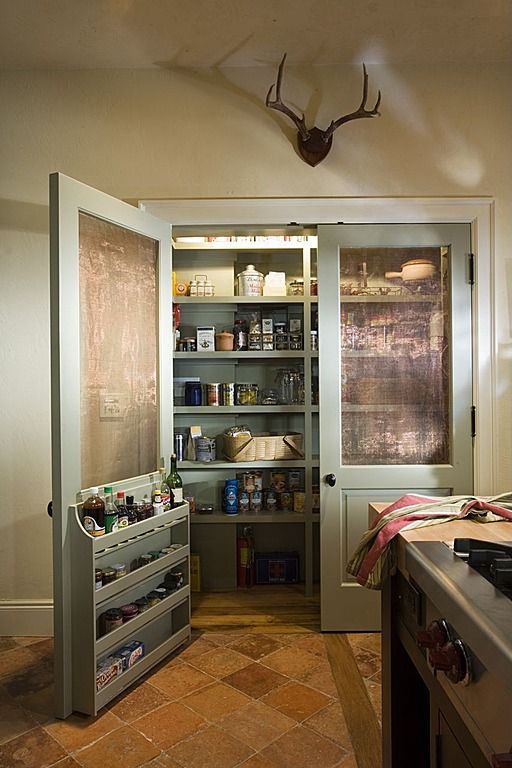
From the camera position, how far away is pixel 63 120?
126 inches

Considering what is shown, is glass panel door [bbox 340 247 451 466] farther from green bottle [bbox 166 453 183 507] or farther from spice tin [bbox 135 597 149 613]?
spice tin [bbox 135 597 149 613]

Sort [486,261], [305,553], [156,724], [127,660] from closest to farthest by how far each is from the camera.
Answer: [156,724]
[127,660]
[486,261]
[305,553]

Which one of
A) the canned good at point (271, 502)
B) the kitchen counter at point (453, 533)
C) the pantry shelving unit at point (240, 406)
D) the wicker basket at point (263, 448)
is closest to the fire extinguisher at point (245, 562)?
the pantry shelving unit at point (240, 406)

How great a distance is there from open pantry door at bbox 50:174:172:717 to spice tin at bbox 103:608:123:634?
0.48 feet

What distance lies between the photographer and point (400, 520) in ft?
5.52

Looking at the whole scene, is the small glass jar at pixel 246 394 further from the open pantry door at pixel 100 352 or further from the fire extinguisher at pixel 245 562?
the open pantry door at pixel 100 352

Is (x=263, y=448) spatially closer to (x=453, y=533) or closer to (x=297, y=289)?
(x=297, y=289)

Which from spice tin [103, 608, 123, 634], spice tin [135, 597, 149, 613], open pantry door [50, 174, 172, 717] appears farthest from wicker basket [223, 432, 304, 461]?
spice tin [103, 608, 123, 634]

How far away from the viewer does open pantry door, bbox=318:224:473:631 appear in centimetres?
322

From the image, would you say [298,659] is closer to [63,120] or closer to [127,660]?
[127,660]

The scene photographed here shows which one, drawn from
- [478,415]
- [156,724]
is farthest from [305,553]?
[156,724]

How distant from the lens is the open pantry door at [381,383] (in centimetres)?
322

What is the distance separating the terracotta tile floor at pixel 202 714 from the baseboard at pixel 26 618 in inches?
3.0

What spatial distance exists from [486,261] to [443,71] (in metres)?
1.00
